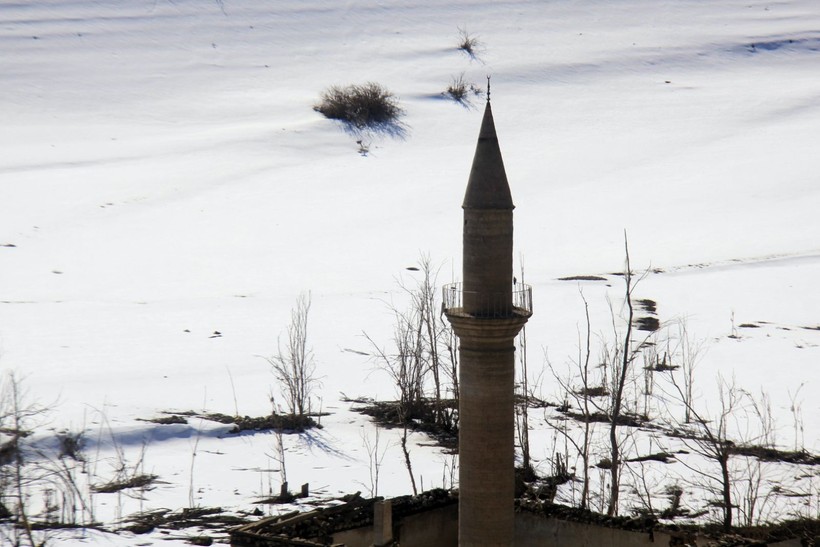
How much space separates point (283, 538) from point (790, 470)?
35.2 feet

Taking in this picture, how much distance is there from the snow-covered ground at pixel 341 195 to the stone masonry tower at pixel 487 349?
20.5 ft

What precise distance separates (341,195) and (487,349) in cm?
2521

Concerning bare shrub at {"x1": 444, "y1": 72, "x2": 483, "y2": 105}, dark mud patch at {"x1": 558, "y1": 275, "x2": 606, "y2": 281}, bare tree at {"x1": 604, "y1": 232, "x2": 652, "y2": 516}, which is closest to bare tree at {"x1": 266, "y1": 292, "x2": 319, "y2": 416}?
bare tree at {"x1": 604, "y1": 232, "x2": 652, "y2": 516}

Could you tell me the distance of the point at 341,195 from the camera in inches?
1567

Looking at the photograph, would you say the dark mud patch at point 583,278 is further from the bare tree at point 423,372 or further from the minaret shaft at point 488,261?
the minaret shaft at point 488,261

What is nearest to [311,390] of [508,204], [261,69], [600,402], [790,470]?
[600,402]

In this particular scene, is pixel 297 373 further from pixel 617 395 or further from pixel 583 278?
pixel 583 278

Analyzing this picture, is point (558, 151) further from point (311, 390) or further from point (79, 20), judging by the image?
point (79, 20)

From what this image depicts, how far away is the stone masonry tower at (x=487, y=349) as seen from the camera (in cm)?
1495

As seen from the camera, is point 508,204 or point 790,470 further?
point 790,470

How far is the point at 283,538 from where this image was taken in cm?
1520

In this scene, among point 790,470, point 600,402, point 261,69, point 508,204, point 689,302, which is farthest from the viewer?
point 261,69

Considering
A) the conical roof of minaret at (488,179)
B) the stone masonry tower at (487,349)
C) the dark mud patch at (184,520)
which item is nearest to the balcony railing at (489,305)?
the stone masonry tower at (487,349)

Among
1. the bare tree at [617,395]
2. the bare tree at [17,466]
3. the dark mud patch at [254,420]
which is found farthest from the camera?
the dark mud patch at [254,420]
